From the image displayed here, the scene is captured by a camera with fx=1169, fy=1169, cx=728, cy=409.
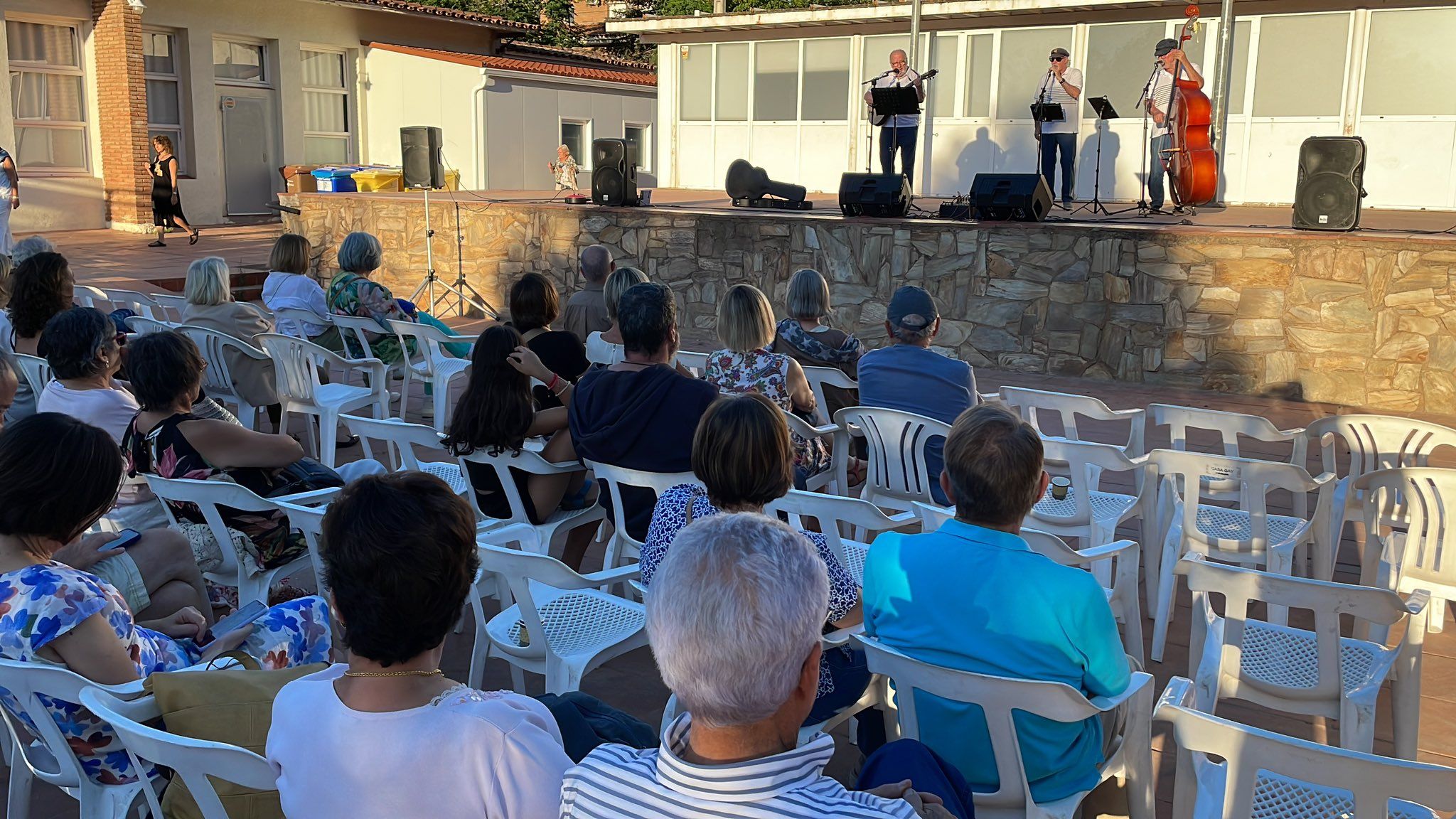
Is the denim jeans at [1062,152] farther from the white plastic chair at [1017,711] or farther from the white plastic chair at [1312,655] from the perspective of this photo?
the white plastic chair at [1017,711]

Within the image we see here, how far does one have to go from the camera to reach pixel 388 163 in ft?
59.8

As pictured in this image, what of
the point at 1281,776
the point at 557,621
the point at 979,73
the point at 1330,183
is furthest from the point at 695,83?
the point at 1281,776

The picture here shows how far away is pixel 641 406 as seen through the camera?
2979 mm

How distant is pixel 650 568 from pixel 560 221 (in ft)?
26.1

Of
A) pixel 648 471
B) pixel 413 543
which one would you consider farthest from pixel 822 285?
pixel 413 543

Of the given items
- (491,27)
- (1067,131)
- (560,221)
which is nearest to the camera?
(560,221)

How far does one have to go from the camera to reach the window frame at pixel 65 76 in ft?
45.4

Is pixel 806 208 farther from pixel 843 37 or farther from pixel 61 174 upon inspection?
pixel 61 174

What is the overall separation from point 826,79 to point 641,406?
12.9m

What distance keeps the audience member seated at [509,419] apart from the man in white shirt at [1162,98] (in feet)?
21.5

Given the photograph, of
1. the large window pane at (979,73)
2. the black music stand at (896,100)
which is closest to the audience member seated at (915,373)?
the black music stand at (896,100)

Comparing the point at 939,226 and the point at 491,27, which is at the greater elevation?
the point at 491,27

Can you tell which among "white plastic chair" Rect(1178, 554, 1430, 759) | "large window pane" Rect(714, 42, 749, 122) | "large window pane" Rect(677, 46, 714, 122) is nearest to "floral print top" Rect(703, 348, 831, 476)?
"white plastic chair" Rect(1178, 554, 1430, 759)

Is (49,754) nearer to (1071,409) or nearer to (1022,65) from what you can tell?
(1071,409)
